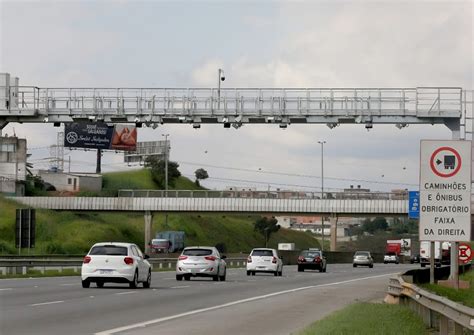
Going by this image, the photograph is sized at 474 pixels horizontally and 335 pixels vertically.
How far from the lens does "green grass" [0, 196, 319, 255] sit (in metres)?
95.9

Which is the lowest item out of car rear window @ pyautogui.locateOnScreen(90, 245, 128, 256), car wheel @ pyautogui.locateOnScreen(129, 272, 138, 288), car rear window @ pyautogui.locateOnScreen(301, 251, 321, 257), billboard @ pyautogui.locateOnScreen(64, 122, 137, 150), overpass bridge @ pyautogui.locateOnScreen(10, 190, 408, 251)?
car rear window @ pyautogui.locateOnScreen(301, 251, 321, 257)

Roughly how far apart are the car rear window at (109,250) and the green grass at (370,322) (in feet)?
37.7

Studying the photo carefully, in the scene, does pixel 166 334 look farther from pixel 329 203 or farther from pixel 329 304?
pixel 329 203

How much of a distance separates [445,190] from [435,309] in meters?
8.58

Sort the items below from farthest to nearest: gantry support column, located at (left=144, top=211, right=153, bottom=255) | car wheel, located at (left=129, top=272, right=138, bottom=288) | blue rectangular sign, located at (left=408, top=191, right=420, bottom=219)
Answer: gantry support column, located at (left=144, top=211, right=153, bottom=255), blue rectangular sign, located at (left=408, top=191, right=420, bottom=219), car wheel, located at (left=129, top=272, right=138, bottom=288)

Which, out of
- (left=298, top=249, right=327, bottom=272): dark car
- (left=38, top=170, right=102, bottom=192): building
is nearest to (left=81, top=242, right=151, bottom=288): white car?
(left=298, top=249, right=327, bottom=272): dark car

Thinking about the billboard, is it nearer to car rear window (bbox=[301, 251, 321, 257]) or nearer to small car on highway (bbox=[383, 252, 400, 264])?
small car on highway (bbox=[383, 252, 400, 264])

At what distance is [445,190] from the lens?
24.7 meters

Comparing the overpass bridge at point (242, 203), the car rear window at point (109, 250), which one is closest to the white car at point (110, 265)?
the car rear window at point (109, 250)

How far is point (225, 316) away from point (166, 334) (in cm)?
522

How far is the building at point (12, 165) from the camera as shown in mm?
106688

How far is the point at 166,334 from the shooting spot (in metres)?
18.1

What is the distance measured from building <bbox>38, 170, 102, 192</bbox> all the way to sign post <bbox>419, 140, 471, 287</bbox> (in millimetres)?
112721

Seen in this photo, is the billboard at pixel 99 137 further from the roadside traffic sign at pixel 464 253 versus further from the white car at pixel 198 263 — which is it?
the white car at pixel 198 263
